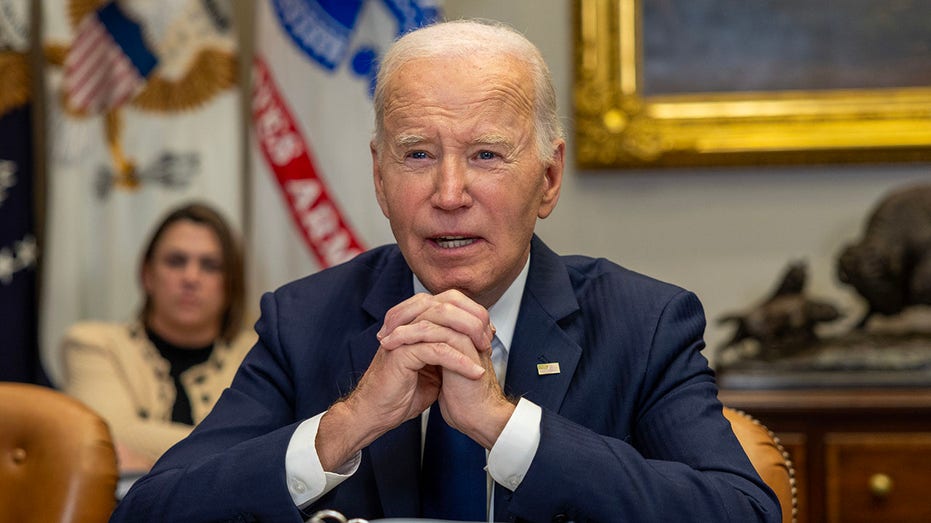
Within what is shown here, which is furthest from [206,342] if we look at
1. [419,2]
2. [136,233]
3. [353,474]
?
[353,474]

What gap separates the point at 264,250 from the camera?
4.39 meters

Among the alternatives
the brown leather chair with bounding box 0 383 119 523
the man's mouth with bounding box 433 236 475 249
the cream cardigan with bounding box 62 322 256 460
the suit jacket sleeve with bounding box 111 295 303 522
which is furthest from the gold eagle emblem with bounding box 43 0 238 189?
the man's mouth with bounding box 433 236 475 249

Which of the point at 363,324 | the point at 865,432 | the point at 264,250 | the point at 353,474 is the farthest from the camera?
the point at 264,250

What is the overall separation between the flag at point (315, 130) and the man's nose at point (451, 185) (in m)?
2.22

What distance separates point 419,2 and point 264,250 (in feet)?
3.45

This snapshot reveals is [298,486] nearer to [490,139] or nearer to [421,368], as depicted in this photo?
[421,368]

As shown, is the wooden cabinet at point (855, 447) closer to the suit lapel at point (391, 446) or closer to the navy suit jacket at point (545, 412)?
the navy suit jacket at point (545, 412)

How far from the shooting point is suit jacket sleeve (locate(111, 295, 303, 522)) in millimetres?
1875

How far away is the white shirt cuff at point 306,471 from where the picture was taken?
6.17 ft

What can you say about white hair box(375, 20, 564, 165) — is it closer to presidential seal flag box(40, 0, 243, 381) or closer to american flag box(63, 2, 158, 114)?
presidential seal flag box(40, 0, 243, 381)

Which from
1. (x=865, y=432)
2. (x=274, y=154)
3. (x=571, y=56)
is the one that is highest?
(x=571, y=56)

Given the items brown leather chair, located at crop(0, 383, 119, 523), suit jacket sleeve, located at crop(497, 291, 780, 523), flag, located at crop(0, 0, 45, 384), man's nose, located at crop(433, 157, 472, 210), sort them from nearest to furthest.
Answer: suit jacket sleeve, located at crop(497, 291, 780, 523)
man's nose, located at crop(433, 157, 472, 210)
brown leather chair, located at crop(0, 383, 119, 523)
flag, located at crop(0, 0, 45, 384)

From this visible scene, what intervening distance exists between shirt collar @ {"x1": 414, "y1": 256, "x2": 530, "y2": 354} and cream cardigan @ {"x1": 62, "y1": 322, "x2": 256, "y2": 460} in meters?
2.46

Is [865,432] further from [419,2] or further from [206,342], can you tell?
[206,342]
